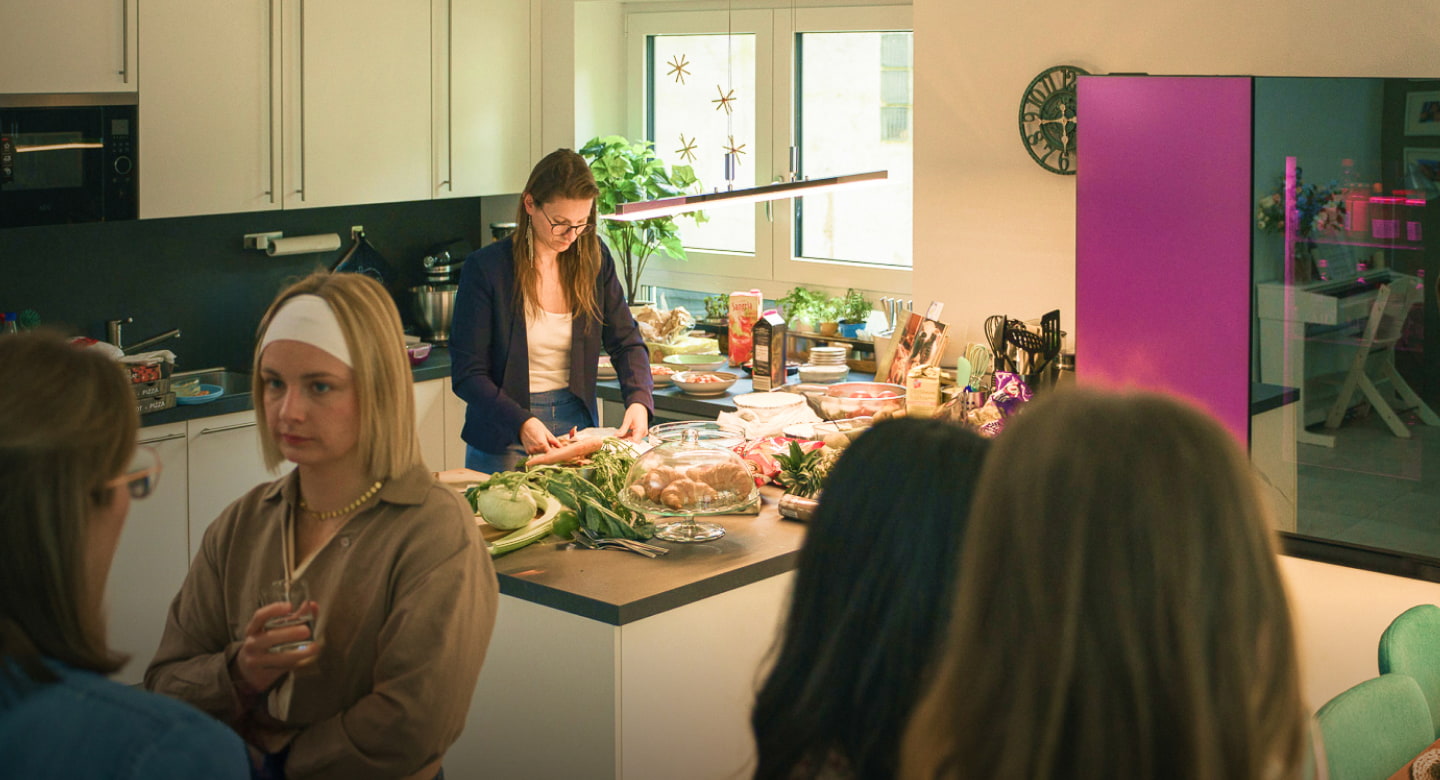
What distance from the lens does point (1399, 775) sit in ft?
6.39

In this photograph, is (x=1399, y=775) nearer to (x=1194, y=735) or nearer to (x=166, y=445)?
(x=1194, y=735)

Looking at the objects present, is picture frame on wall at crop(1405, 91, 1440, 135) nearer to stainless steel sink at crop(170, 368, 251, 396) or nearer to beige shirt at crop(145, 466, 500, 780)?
beige shirt at crop(145, 466, 500, 780)

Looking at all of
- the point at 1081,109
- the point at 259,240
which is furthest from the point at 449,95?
the point at 1081,109

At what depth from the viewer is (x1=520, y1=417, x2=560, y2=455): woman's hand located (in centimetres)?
352

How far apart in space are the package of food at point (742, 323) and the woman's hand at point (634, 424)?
3.60ft

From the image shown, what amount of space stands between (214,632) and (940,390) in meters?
2.57

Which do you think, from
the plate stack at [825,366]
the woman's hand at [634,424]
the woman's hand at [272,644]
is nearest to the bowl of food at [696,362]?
the plate stack at [825,366]

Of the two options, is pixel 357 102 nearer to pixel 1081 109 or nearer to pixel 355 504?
pixel 1081 109

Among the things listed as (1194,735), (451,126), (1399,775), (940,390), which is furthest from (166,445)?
(1194,735)

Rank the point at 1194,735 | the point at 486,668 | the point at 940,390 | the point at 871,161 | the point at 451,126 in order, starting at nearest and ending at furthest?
the point at 1194,735 → the point at 486,668 → the point at 940,390 → the point at 871,161 → the point at 451,126

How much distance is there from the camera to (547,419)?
12.7ft

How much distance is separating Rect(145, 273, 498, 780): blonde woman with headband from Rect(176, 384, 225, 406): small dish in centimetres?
260

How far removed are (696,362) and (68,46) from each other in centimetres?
223

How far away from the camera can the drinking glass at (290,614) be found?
1.68 m
